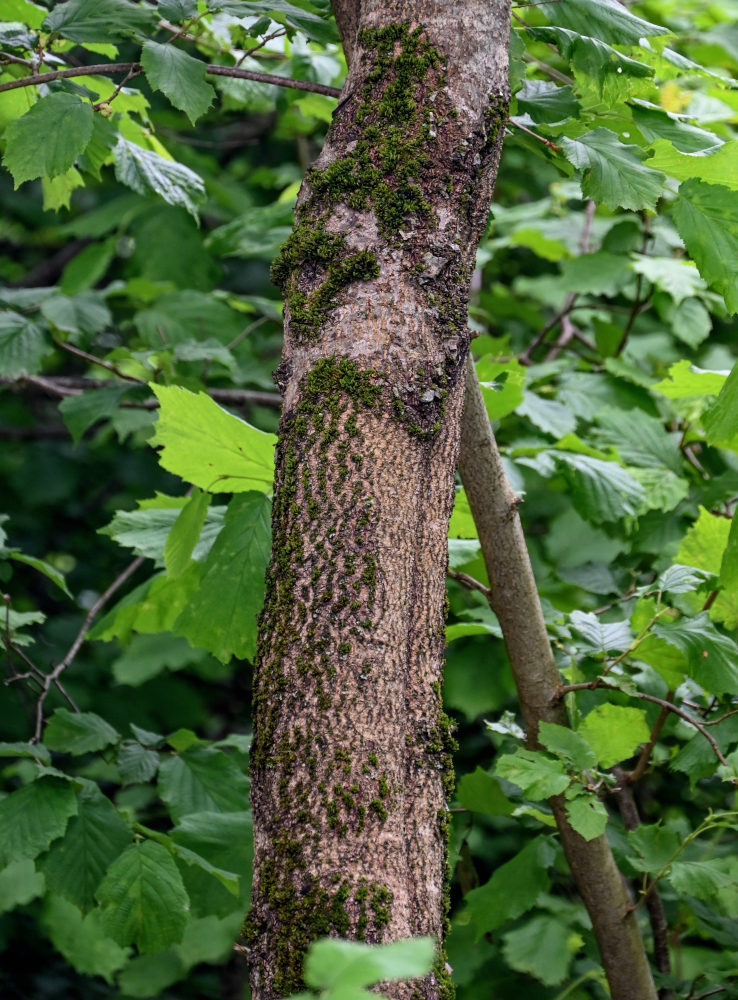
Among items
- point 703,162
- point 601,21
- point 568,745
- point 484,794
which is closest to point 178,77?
point 601,21

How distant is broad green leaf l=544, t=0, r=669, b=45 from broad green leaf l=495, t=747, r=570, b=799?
109 cm

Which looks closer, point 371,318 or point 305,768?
point 305,768

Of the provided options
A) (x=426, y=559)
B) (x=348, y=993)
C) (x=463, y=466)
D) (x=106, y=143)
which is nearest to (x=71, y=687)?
(x=106, y=143)

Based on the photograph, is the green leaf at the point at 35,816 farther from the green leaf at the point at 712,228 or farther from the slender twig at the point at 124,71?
the green leaf at the point at 712,228

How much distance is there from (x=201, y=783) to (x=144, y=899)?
1.09 feet

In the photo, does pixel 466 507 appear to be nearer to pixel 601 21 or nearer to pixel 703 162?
pixel 703 162

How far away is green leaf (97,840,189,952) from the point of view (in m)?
1.64

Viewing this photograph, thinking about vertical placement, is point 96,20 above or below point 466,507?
above

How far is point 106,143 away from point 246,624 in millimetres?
1043

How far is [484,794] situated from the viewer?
5.61 feet

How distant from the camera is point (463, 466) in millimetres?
1486

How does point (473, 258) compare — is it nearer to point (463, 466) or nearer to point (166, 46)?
point (463, 466)

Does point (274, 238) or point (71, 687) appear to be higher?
point (274, 238)

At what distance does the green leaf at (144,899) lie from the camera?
5.37 ft
